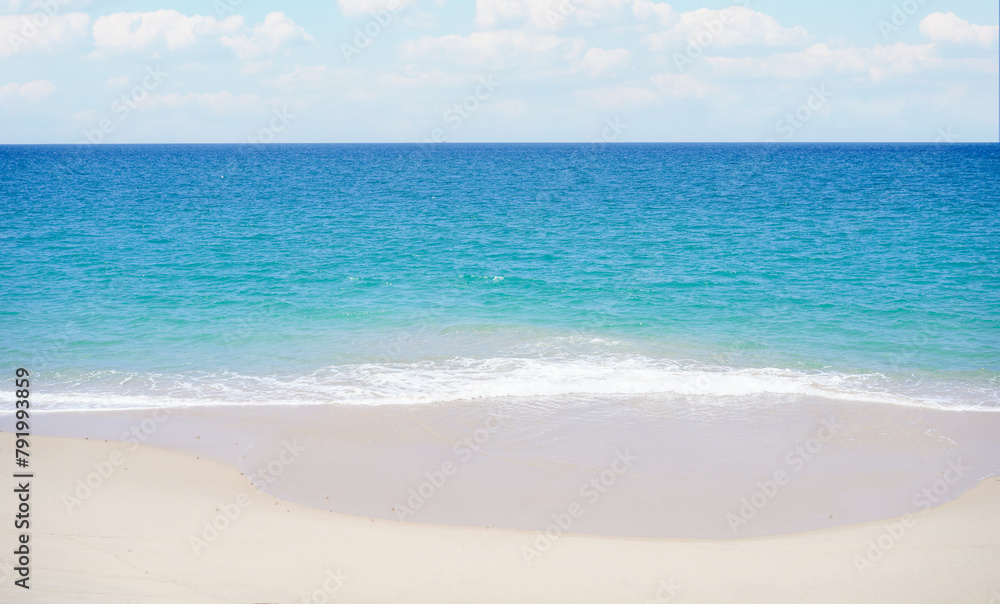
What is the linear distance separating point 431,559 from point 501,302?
13.6 metres

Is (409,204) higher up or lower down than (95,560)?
higher up

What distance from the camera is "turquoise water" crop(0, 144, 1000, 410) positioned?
15.0 m

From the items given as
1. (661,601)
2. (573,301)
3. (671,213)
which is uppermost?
(671,213)

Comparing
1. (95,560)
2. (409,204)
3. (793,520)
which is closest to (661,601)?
(793,520)

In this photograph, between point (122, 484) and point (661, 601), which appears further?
point (122, 484)

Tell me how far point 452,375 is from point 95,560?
26.9 ft

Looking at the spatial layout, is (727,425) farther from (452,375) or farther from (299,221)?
(299,221)

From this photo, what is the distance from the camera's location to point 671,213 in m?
41.9

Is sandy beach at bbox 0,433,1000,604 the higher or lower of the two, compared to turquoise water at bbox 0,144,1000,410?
lower

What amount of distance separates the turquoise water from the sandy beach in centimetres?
457

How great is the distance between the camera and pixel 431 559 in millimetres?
8500

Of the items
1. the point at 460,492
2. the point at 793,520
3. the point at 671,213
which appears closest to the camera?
the point at 793,520

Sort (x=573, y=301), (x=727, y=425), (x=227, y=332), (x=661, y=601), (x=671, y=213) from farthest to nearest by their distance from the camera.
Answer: (x=671, y=213)
(x=573, y=301)
(x=227, y=332)
(x=727, y=425)
(x=661, y=601)

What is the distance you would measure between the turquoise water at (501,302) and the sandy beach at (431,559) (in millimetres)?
4572
